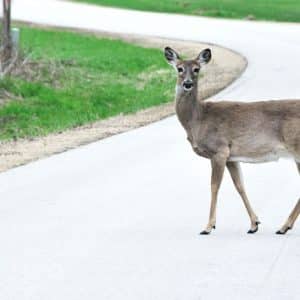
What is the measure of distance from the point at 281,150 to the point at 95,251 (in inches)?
80.8

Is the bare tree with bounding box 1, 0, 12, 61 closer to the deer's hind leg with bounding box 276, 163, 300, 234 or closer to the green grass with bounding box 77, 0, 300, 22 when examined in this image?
the deer's hind leg with bounding box 276, 163, 300, 234

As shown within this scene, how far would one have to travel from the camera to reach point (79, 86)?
2730 cm

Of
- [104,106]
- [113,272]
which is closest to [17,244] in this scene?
[113,272]

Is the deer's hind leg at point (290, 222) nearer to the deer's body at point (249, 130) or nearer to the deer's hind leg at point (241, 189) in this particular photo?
the deer's hind leg at point (241, 189)

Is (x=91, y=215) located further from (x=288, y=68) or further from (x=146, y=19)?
(x=146, y=19)

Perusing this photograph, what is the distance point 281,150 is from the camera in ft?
37.7

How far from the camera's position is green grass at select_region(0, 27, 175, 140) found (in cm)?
2303

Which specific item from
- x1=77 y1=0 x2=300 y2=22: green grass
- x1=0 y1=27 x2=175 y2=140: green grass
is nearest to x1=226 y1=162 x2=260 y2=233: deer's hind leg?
x1=0 y1=27 x2=175 y2=140: green grass

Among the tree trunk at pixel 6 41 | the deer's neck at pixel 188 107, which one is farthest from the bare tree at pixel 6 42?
the deer's neck at pixel 188 107

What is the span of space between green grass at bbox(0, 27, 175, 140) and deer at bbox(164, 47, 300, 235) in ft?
29.4

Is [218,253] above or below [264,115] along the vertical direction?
below

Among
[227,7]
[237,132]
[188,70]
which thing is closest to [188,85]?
[188,70]

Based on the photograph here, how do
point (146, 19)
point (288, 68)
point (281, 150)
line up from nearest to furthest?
point (281, 150) < point (288, 68) < point (146, 19)

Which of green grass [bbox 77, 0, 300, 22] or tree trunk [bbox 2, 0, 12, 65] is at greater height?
tree trunk [bbox 2, 0, 12, 65]
